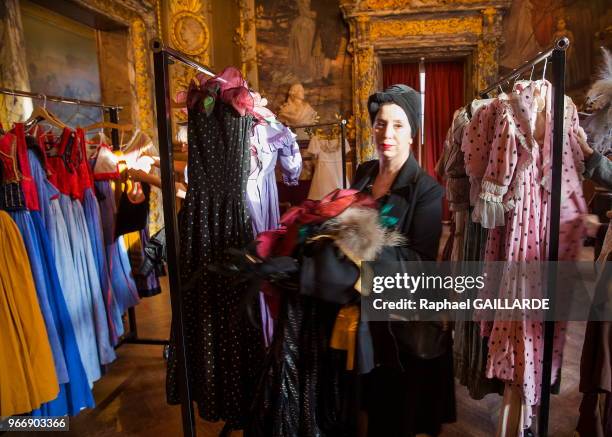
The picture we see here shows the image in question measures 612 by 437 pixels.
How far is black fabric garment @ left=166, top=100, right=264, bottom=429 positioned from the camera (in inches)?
68.7

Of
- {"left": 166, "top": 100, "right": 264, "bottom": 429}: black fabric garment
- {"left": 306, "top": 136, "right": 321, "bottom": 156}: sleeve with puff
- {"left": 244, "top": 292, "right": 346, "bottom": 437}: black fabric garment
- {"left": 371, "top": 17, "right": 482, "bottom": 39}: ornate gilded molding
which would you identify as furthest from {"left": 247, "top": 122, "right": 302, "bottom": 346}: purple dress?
{"left": 371, "top": 17, "right": 482, "bottom": 39}: ornate gilded molding

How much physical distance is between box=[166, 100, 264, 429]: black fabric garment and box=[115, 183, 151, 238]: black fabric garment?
91cm

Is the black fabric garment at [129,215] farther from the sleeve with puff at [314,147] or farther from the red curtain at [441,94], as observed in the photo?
the red curtain at [441,94]

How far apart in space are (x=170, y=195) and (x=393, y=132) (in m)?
0.84

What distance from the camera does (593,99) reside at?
191 centimetres

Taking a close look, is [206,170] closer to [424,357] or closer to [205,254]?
[205,254]

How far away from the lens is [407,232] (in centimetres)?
A: 134

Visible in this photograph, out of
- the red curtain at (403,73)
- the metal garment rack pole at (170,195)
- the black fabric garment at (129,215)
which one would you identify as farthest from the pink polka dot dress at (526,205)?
the red curtain at (403,73)

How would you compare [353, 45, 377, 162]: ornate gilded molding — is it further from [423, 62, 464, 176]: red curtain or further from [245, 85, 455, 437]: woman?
[245, 85, 455, 437]: woman

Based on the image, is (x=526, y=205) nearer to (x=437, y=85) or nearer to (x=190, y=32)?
(x=437, y=85)

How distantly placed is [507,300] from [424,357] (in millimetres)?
716

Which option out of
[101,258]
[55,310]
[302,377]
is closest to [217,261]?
[302,377]

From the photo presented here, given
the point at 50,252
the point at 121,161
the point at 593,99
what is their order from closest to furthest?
the point at 593,99 → the point at 50,252 → the point at 121,161

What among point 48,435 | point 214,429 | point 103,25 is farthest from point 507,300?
point 103,25
